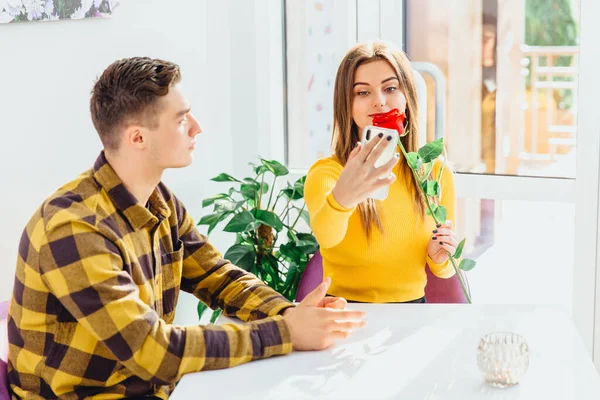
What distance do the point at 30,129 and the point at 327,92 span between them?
1.33 meters

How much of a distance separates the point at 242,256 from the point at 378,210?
0.72 meters

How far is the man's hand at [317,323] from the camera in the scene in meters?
1.56

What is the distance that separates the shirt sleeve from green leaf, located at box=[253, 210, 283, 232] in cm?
118

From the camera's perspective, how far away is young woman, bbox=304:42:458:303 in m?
2.09

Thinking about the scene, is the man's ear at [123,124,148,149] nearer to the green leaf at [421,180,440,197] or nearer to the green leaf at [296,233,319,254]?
the green leaf at [421,180,440,197]

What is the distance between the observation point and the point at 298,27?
10.5 feet

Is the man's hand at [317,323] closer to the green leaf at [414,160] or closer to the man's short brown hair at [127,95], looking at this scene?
the green leaf at [414,160]

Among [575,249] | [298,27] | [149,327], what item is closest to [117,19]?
[298,27]

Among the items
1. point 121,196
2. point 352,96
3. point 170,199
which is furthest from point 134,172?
point 352,96

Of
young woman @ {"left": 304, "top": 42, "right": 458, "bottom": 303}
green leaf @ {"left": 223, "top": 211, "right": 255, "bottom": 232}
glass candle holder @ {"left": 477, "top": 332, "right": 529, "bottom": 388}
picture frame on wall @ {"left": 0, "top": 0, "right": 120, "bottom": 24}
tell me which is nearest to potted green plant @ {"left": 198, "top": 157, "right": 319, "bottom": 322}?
green leaf @ {"left": 223, "top": 211, "right": 255, "bottom": 232}

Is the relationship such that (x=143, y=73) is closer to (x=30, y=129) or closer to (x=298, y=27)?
(x=30, y=129)

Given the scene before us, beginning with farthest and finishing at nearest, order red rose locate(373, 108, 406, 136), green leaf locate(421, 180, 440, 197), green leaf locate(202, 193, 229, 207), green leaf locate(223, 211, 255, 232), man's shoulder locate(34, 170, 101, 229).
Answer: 1. green leaf locate(202, 193, 229, 207)
2. green leaf locate(223, 211, 255, 232)
3. red rose locate(373, 108, 406, 136)
4. green leaf locate(421, 180, 440, 197)
5. man's shoulder locate(34, 170, 101, 229)

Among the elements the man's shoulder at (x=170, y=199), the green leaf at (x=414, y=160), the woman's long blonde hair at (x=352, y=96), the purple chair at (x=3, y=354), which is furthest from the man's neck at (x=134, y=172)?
the woman's long blonde hair at (x=352, y=96)

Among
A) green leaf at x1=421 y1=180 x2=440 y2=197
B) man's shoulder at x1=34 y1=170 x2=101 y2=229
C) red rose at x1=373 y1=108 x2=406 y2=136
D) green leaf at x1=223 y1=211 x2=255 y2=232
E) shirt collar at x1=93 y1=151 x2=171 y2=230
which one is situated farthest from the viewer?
green leaf at x1=223 y1=211 x2=255 y2=232
